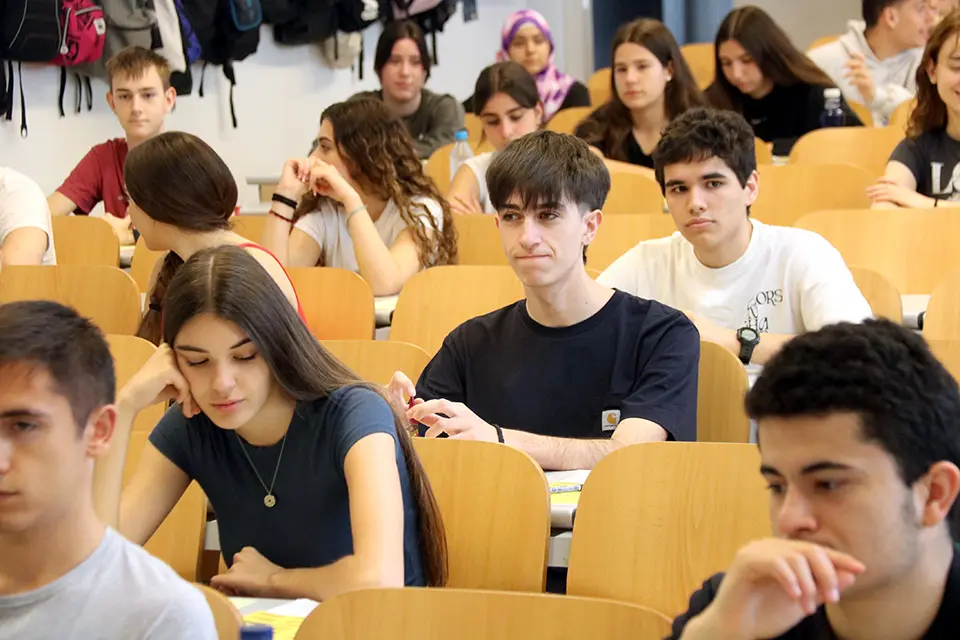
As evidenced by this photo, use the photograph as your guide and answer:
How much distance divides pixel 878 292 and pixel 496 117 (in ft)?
6.62

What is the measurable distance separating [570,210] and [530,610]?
4.03 feet

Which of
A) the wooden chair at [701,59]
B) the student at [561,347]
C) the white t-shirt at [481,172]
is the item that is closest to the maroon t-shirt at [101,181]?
the white t-shirt at [481,172]

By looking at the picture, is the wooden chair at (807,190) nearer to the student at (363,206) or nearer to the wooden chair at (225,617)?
the student at (363,206)

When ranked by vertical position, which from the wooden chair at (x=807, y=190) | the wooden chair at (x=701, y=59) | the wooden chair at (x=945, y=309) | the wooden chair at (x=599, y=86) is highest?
the wooden chair at (x=701, y=59)

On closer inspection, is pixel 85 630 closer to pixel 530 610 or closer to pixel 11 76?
pixel 530 610

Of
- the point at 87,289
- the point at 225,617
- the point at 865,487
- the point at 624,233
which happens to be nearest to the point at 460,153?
the point at 624,233

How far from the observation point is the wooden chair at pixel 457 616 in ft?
5.28

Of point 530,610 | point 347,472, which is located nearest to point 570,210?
point 347,472

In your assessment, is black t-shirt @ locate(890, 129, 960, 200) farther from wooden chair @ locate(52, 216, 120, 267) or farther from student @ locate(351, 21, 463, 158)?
wooden chair @ locate(52, 216, 120, 267)

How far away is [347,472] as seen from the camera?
6.81ft

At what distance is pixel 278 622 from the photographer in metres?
1.86

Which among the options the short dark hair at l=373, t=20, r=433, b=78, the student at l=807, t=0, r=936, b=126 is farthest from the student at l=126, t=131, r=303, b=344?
the student at l=807, t=0, r=936, b=126

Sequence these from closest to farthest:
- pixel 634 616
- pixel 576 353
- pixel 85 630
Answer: pixel 85 630 → pixel 634 616 → pixel 576 353

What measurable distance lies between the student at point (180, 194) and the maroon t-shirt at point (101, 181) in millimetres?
1780
